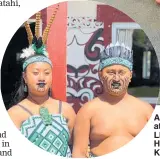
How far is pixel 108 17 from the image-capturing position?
3.65m

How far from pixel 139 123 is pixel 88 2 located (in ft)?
3.34

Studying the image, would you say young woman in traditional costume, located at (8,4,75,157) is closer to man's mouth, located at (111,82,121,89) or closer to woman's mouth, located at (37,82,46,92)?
woman's mouth, located at (37,82,46,92)

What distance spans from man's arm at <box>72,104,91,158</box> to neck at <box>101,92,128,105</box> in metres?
0.16

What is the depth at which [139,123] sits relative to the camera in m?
3.70

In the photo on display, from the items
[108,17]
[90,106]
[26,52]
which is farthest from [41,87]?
[108,17]

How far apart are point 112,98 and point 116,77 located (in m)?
0.17

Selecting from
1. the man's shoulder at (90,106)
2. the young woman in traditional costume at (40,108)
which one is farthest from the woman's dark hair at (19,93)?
the man's shoulder at (90,106)

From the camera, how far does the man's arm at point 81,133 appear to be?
3.71 metres

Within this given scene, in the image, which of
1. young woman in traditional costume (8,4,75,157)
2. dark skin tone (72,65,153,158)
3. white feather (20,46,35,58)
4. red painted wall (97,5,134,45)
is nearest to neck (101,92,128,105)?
dark skin tone (72,65,153,158)

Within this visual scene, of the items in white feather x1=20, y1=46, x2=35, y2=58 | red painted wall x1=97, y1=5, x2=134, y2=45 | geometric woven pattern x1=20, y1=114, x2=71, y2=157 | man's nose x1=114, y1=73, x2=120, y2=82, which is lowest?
geometric woven pattern x1=20, y1=114, x2=71, y2=157

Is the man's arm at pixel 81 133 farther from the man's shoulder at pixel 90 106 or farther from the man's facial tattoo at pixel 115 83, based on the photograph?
the man's facial tattoo at pixel 115 83

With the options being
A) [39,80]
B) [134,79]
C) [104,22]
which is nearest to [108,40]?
[104,22]

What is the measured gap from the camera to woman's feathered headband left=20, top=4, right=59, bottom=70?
3658 millimetres

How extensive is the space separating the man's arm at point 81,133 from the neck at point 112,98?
16 cm
